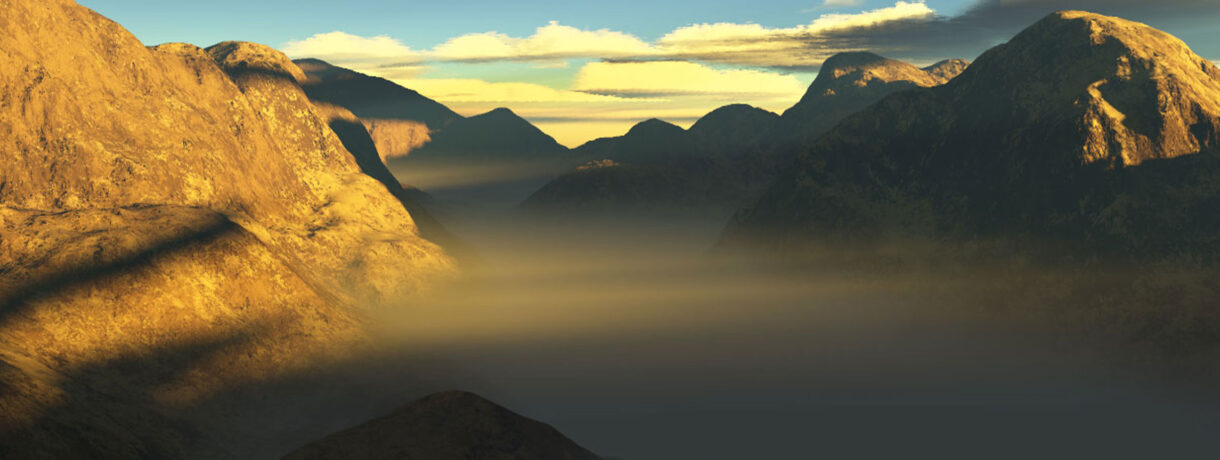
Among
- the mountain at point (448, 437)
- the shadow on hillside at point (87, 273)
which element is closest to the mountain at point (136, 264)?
the shadow on hillside at point (87, 273)

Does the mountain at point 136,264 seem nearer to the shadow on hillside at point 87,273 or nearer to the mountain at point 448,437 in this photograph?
the shadow on hillside at point 87,273

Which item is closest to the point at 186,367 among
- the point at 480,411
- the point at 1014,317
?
the point at 480,411

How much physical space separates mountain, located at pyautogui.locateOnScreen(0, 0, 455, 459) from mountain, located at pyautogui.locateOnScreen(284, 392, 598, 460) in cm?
3337

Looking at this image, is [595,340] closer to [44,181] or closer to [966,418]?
[966,418]

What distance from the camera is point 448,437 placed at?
52844 mm

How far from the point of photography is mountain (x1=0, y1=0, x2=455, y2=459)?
309 feet

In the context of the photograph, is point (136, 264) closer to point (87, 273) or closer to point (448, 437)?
point (87, 273)

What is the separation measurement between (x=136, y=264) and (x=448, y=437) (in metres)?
91.1

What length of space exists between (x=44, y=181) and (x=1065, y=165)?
670 ft

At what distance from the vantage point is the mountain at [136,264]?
94250 mm

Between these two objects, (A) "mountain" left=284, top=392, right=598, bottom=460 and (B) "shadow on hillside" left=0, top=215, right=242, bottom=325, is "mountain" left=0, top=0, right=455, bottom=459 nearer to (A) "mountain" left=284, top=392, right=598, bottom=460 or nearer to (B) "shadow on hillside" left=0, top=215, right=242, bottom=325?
(B) "shadow on hillside" left=0, top=215, right=242, bottom=325

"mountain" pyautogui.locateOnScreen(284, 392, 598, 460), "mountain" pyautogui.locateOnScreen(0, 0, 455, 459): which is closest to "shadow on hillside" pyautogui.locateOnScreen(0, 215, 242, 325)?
"mountain" pyautogui.locateOnScreen(0, 0, 455, 459)

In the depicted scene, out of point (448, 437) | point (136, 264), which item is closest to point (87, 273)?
point (136, 264)

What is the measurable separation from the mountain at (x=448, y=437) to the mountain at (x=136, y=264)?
3337 cm
